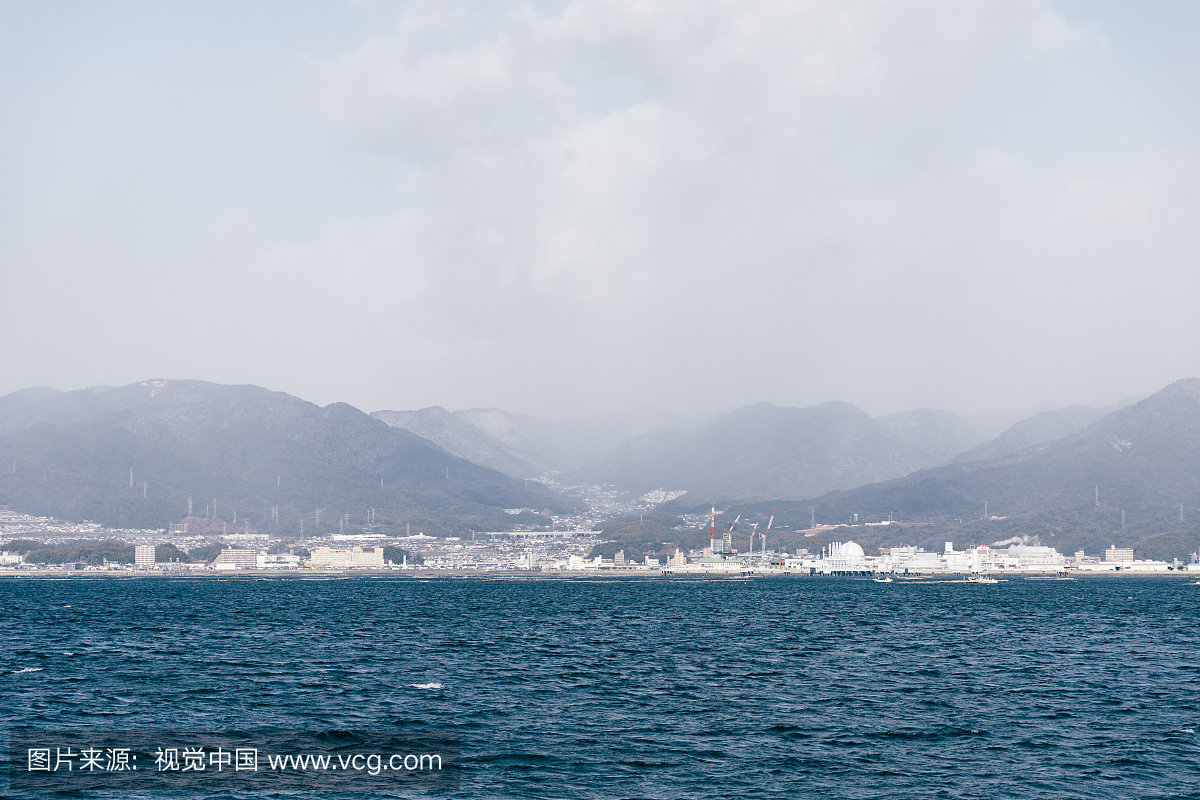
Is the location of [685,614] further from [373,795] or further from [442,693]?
[373,795]

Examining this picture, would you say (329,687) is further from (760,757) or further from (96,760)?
(760,757)

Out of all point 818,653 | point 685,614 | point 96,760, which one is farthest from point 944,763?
point 685,614

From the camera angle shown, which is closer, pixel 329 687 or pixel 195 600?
pixel 329 687

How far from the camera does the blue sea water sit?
148 ft

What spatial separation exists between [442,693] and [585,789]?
84.9ft

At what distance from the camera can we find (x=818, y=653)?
9219 cm

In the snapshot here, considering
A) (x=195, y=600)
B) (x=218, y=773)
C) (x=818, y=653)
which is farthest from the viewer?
(x=195, y=600)

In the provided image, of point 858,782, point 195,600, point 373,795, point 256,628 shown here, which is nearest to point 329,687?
point 373,795

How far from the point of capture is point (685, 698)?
64.8 metres

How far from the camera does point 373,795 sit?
40406 millimetres

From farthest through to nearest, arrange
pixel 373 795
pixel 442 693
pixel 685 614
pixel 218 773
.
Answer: pixel 685 614, pixel 442 693, pixel 218 773, pixel 373 795

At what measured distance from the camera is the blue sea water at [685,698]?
45.0 meters

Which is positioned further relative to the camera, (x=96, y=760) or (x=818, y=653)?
(x=818, y=653)

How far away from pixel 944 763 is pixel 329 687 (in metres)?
39.9
